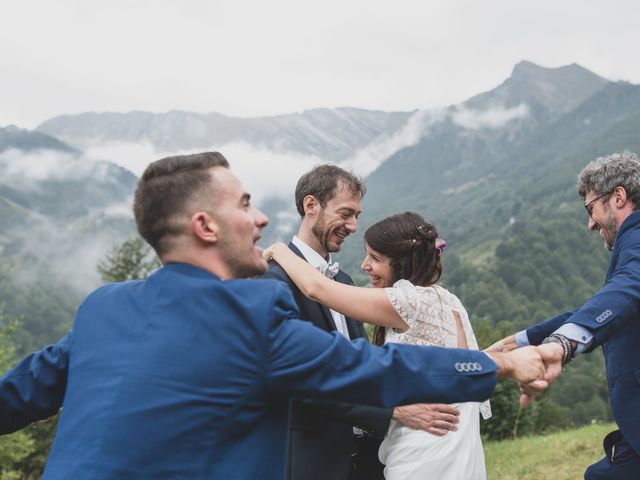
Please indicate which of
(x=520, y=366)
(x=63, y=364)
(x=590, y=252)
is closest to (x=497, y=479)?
(x=520, y=366)

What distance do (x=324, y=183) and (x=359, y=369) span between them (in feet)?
8.70

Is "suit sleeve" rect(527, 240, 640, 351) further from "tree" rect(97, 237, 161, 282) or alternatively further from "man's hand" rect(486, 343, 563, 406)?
"tree" rect(97, 237, 161, 282)

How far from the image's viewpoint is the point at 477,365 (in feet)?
9.57

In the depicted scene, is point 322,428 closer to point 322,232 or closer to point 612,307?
point 322,232

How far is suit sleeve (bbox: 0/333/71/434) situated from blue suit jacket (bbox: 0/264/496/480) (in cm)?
32

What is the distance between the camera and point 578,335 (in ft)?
13.6

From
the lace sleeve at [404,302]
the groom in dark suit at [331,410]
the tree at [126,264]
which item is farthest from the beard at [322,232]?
the tree at [126,264]

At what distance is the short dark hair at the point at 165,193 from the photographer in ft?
9.46

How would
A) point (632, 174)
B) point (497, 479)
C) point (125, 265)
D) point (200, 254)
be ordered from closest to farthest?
point (200, 254), point (632, 174), point (497, 479), point (125, 265)

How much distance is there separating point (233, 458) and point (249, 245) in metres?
0.89

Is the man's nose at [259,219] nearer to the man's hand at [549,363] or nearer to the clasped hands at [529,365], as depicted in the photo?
the clasped hands at [529,365]

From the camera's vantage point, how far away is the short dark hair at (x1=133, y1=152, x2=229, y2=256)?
2885 mm

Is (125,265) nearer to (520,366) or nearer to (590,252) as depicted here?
(520,366)

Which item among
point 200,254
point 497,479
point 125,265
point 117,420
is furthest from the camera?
point 125,265
